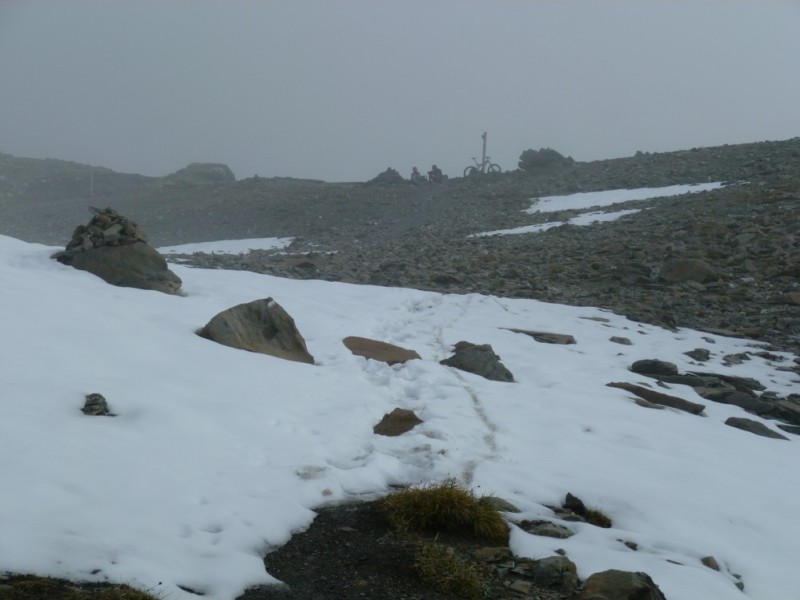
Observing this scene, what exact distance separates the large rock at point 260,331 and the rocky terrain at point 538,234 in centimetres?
648

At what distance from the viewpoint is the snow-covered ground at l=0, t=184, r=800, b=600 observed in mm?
4414

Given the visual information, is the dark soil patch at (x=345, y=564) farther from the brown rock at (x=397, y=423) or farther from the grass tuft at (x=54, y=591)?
the brown rock at (x=397, y=423)

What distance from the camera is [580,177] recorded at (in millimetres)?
32188

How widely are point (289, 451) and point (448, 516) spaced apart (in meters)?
1.66

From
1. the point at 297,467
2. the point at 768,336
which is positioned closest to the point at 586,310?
the point at 768,336

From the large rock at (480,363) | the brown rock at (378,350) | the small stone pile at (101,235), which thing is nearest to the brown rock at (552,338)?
the large rock at (480,363)

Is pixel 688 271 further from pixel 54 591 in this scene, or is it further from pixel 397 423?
pixel 54 591

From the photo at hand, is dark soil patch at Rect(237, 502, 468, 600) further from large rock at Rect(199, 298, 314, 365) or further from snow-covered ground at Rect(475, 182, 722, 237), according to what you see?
snow-covered ground at Rect(475, 182, 722, 237)

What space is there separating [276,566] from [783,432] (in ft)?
21.5

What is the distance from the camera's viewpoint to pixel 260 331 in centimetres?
902

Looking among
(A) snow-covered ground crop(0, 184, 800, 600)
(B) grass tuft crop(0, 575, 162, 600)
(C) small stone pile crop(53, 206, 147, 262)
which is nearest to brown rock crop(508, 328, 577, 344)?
(A) snow-covered ground crop(0, 184, 800, 600)

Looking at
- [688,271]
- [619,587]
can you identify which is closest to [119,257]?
[619,587]

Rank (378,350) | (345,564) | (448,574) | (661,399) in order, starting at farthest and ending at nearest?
(378,350), (661,399), (345,564), (448,574)

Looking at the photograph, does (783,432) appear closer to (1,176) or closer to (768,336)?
(768,336)
